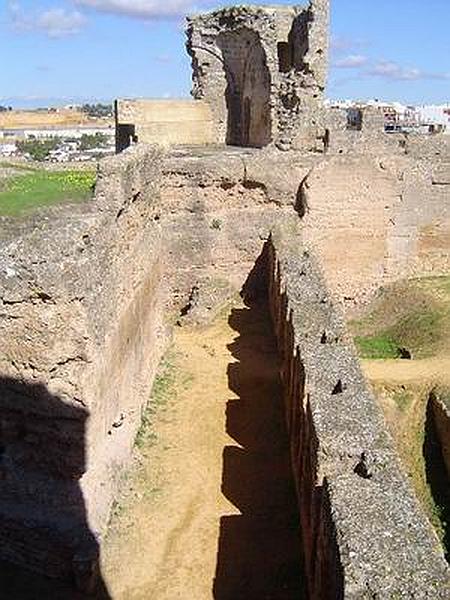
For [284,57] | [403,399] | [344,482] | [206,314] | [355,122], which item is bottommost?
[403,399]

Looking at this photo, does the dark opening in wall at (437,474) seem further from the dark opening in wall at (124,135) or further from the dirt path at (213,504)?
the dark opening in wall at (124,135)

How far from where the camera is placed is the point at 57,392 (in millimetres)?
8344

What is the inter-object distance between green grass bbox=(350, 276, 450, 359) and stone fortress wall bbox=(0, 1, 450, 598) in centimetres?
49

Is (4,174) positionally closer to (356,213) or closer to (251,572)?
(356,213)

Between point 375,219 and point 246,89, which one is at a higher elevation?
point 246,89

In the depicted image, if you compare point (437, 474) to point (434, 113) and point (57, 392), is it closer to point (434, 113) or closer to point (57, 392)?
point (57, 392)

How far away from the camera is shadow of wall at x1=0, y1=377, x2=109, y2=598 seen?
8.40 m

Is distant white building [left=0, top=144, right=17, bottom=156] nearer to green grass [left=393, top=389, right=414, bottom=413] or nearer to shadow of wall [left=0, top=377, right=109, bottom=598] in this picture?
green grass [left=393, top=389, right=414, bottom=413]

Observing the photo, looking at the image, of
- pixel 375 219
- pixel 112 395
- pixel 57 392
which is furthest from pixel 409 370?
pixel 57 392

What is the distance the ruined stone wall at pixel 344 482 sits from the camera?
18.5ft

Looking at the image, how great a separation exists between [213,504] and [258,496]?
589 millimetres

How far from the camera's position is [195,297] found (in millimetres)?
17469

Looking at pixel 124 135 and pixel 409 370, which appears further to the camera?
pixel 124 135

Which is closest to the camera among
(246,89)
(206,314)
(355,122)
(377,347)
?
(206,314)
